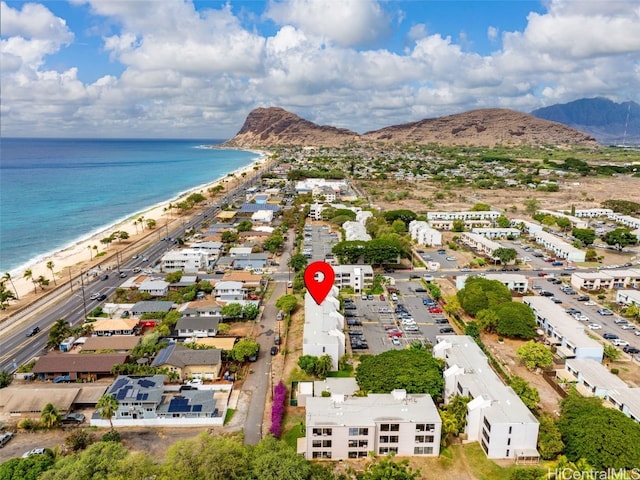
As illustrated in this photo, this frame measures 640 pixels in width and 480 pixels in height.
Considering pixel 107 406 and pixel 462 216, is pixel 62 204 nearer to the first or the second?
pixel 462 216

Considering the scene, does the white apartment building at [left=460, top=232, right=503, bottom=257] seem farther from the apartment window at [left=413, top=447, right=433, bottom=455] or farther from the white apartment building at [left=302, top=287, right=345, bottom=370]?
the apartment window at [left=413, top=447, right=433, bottom=455]

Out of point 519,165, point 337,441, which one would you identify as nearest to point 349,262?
point 337,441

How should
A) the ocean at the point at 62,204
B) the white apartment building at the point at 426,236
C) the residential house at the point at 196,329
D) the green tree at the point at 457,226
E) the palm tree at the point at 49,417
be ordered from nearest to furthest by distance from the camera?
the palm tree at the point at 49,417, the residential house at the point at 196,329, the white apartment building at the point at 426,236, the ocean at the point at 62,204, the green tree at the point at 457,226

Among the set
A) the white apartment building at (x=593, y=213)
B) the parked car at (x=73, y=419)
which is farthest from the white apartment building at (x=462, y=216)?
the parked car at (x=73, y=419)

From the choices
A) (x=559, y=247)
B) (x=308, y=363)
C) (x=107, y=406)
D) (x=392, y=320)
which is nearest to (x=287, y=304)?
(x=392, y=320)

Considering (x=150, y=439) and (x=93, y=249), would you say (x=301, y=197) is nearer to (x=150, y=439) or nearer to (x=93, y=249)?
(x=93, y=249)

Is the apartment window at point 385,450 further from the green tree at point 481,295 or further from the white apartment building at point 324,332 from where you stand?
the green tree at point 481,295
